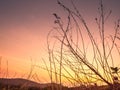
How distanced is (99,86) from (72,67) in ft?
1.84

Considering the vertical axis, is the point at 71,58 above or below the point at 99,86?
above

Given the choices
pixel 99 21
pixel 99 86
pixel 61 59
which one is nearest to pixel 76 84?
pixel 99 86

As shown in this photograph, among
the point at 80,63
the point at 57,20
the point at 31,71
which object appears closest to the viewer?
the point at 57,20

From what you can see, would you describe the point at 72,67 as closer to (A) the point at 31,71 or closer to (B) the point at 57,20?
(B) the point at 57,20

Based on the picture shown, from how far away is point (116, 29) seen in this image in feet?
11.4

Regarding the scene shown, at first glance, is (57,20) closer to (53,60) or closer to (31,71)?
(53,60)

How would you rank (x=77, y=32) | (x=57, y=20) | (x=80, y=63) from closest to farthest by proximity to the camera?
(x=57, y=20) < (x=80, y=63) < (x=77, y=32)

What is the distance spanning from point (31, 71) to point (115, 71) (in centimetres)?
185

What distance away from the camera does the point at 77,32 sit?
153 inches

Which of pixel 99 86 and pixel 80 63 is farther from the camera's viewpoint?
pixel 99 86

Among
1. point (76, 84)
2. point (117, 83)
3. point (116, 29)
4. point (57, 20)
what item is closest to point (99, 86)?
point (76, 84)

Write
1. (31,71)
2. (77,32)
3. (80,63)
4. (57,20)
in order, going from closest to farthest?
(57,20), (80,63), (77,32), (31,71)


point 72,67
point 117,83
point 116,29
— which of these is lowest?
point 117,83

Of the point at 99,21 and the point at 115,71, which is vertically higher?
the point at 99,21
